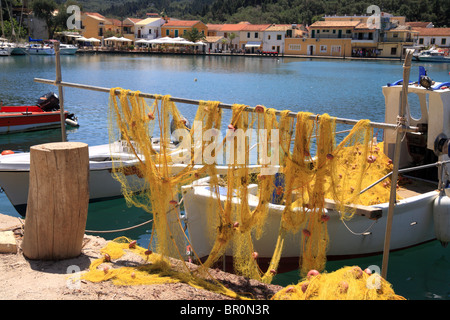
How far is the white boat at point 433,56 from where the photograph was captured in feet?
239

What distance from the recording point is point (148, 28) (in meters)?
101

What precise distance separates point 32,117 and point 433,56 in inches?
2664

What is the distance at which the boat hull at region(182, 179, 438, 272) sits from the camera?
6.87 meters

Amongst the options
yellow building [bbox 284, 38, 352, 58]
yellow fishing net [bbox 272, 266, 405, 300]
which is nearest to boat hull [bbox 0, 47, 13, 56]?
yellow building [bbox 284, 38, 352, 58]

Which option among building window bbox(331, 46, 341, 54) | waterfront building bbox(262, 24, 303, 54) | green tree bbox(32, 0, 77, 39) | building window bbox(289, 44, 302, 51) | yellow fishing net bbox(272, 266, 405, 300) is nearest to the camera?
yellow fishing net bbox(272, 266, 405, 300)

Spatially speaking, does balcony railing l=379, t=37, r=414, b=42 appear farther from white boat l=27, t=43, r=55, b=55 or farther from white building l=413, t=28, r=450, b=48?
white boat l=27, t=43, r=55, b=55

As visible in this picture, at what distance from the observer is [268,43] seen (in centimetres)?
9062

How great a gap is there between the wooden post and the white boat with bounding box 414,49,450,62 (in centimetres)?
7662

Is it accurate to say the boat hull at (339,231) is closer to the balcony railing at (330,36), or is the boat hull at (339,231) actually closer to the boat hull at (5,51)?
A: the boat hull at (5,51)

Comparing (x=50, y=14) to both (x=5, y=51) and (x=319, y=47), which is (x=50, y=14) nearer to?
(x=5, y=51)

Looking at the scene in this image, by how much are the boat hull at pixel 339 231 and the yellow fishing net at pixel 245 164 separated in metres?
1.17

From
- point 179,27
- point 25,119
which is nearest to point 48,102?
point 25,119

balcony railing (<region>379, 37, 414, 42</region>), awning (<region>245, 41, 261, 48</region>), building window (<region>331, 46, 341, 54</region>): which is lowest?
building window (<region>331, 46, 341, 54</region>)

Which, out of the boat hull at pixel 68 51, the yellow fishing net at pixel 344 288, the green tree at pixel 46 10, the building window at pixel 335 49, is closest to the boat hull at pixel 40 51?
the boat hull at pixel 68 51
